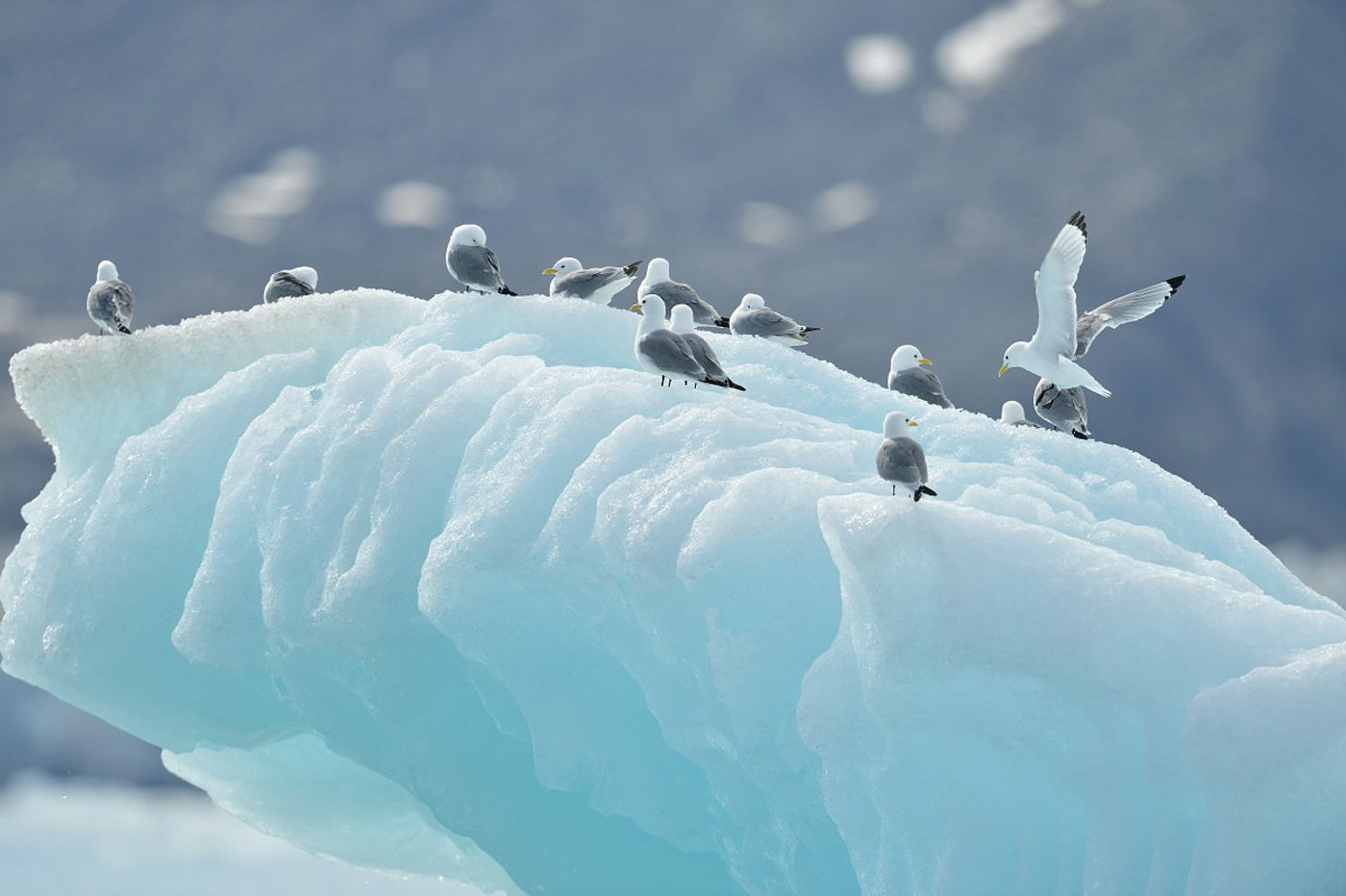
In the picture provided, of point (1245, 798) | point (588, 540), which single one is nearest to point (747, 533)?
point (588, 540)

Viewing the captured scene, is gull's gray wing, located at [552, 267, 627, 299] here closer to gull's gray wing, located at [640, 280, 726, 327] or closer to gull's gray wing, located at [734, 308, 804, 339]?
gull's gray wing, located at [640, 280, 726, 327]

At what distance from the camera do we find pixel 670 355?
7004mm

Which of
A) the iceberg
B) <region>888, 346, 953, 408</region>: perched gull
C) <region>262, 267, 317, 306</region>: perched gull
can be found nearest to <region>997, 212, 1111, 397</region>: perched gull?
<region>888, 346, 953, 408</region>: perched gull

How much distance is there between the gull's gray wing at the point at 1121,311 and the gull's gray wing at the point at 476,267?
4230mm

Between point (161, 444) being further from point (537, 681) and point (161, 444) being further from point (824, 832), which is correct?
point (824, 832)

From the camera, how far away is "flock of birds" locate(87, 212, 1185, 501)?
738 centimetres

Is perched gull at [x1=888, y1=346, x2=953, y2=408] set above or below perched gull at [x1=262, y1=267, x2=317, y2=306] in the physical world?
above

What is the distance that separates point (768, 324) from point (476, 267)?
2399 mm

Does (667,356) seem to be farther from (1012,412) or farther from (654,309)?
(1012,412)

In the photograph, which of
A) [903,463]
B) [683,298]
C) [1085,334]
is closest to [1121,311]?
[1085,334]

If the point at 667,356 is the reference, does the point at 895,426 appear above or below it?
below

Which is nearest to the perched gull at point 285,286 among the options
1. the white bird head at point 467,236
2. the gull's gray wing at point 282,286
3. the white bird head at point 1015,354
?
the gull's gray wing at point 282,286

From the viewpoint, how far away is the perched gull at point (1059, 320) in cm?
856

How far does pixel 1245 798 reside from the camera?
183 inches
